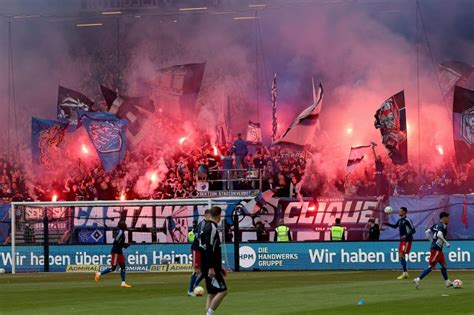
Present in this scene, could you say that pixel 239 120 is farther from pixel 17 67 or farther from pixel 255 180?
pixel 17 67

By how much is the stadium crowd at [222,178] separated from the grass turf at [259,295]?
1814 cm

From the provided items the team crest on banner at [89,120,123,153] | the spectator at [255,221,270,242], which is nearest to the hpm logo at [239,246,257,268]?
the spectator at [255,221,270,242]

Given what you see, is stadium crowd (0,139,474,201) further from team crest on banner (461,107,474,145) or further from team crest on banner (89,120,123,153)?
team crest on banner (461,107,474,145)

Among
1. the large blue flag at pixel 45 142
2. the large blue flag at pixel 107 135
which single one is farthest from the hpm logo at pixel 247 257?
the large blue flag at pixel 45 142

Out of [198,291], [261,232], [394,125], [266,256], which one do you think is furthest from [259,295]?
[394,125]

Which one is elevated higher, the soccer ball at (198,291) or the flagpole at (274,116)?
the flagpole at (274,116)

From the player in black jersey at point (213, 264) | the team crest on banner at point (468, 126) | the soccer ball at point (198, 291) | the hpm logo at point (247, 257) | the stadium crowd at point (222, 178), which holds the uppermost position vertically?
the team crest on banner at point (468, 126)

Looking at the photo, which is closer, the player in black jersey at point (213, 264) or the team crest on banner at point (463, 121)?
the player in black jersey at point (213, 264)

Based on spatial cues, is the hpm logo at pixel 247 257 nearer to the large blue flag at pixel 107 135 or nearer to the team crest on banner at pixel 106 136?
the large blue flag at pixel 107 135

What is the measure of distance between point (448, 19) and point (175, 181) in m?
17.4

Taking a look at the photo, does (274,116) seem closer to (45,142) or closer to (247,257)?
(45,142)

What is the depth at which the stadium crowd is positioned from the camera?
55.1 metres

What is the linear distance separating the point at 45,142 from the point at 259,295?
38.1 meters

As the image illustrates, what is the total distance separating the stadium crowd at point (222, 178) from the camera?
55.1 m
